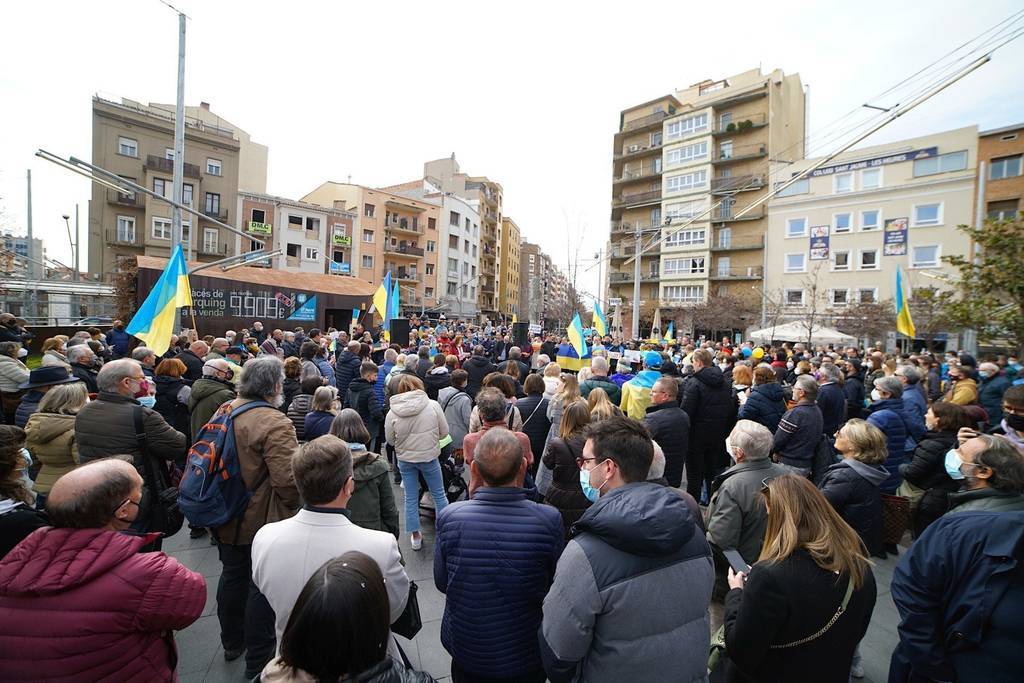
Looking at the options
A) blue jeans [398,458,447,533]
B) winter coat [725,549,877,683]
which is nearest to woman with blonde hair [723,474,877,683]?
winter coat [725,549,877,683]

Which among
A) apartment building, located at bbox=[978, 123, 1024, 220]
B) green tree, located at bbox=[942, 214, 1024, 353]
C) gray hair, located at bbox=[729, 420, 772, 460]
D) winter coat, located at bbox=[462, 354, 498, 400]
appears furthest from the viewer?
apartment building, located at bbox=[978, 123, 1024, 220]

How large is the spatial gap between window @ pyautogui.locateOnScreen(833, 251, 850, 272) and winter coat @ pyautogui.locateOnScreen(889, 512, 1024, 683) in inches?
1598

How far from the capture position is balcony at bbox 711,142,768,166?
4203 centimetres

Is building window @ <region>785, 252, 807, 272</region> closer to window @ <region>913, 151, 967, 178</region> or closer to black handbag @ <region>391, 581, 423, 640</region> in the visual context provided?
window @ <region>913, 151, 967, 178</region>

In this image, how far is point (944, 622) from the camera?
2.04 meters

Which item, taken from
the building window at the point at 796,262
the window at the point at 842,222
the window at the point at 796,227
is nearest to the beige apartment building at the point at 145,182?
the window at the point at 796,227

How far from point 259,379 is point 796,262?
140 ft

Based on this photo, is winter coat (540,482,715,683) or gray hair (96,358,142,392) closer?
winter coat (540,482,715,683)

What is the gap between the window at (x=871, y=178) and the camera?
33.7m

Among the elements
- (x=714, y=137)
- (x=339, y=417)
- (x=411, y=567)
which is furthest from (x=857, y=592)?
(x=714, y=137)

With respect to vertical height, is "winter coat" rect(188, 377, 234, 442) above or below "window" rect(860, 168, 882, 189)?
below

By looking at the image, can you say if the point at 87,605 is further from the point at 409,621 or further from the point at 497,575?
the point at 497,575

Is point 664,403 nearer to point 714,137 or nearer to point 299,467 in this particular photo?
point 299,467

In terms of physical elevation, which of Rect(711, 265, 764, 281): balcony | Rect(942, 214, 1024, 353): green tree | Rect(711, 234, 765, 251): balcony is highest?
Rect(711, 234, 765, 251): balcony
